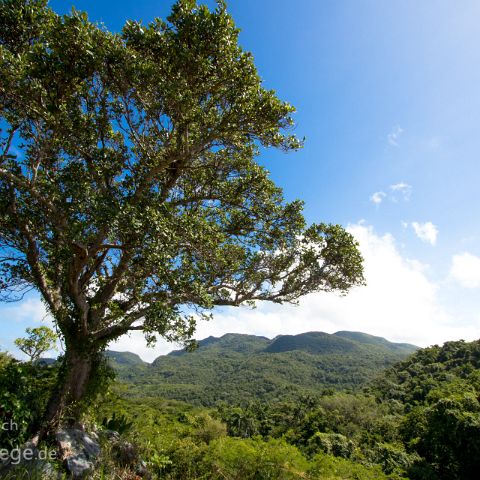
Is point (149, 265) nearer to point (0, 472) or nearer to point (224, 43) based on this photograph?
point (0, 472)

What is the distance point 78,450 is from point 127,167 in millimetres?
8253

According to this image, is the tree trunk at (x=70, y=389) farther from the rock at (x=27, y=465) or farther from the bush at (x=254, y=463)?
the bush at (x=254, y=463)

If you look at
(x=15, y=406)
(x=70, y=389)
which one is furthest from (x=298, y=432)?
(x=15, y=406)

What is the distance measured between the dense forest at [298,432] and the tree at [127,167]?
2041 mm

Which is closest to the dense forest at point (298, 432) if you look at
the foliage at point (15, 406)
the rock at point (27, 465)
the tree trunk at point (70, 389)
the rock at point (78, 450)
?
the foliage at point (15, 406)

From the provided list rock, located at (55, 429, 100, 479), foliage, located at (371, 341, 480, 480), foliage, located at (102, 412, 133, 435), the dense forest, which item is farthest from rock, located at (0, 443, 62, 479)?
foliage, located at (371, 341, 480, 480)

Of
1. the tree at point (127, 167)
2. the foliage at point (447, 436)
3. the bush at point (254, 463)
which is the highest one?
the tree at point (127, 167)

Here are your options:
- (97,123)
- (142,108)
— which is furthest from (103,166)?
(142,108)

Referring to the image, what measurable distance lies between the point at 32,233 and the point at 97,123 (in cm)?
405

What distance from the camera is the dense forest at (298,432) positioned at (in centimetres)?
922

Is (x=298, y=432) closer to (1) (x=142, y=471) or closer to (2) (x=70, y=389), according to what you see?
(1) (x=142, y=471)

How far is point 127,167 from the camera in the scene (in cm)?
1095

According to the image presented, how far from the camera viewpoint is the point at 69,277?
9703 millimetres

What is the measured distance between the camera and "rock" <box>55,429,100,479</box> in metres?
8.20
